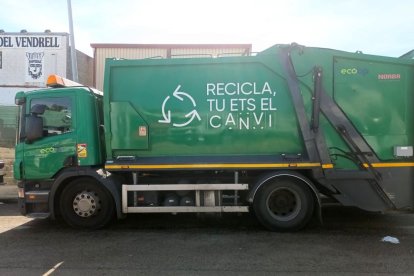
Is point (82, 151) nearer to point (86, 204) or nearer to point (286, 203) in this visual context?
point (86, 204)

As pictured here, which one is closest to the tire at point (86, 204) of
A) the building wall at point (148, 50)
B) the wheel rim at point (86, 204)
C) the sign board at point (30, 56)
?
the wheel rim at point (86, 204)

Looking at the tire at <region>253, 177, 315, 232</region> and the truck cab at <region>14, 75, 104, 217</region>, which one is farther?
the truck cab at <region>14, 75, 104, 217</region>

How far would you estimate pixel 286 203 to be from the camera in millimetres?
7031

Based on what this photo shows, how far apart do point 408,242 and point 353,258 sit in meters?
1.35

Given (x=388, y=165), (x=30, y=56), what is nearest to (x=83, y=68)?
(x=30, y=56)

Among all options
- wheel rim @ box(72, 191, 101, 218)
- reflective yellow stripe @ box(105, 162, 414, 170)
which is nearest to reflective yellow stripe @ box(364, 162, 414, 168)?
reflective yellow stripe @ box(105, 162, 414, 170)

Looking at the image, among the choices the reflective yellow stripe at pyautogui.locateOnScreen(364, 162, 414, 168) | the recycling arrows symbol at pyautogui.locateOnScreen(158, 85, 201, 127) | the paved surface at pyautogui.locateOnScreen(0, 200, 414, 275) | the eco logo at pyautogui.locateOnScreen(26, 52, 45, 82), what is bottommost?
the paved surface at pyautogui.locateOnScreen(0, 200, 414, 275)

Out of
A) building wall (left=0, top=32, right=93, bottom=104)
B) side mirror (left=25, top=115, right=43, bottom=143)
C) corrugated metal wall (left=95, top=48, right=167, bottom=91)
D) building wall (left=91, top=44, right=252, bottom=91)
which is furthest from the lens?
building wall (left=0, top=32, right=93, bottom=104)

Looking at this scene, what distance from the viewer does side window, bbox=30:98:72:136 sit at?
23.9ft

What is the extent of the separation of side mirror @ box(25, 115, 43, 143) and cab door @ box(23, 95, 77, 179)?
0.24 feet

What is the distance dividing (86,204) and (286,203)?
3314mm

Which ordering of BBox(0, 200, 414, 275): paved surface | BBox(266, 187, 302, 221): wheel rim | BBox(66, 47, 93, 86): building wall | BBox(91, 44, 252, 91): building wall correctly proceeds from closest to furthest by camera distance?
BBox(0, 200, 414, 275): paved surface, BBox(266, 187, 302, 221): wheel rim, BBox(91, 44, 252, 91): building wall, BBox(66, 47, 93, 86): building wall

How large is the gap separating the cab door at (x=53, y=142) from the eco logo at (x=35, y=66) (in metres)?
18.5

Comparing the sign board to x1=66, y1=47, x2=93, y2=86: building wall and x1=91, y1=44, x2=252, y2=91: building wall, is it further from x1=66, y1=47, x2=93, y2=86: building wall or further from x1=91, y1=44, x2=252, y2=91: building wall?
x1=91, y1=44, x2=252, y2=91: building wall
